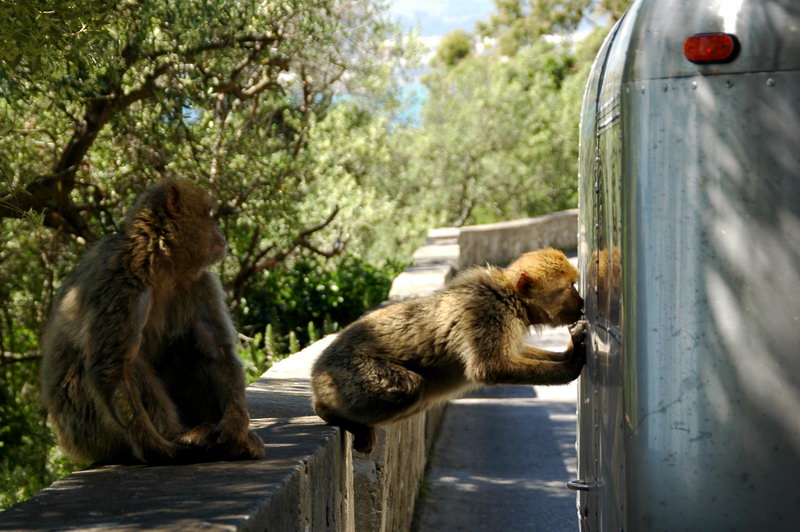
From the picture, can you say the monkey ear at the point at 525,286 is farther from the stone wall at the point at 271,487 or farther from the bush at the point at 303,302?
the bush at the point at 303,302

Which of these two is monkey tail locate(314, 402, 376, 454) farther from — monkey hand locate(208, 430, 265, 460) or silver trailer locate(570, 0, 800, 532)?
silver trailer locate(570, 0, 800, 532)

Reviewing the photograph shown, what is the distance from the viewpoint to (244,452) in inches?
163

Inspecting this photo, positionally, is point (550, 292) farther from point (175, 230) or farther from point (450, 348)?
point (175, 230)

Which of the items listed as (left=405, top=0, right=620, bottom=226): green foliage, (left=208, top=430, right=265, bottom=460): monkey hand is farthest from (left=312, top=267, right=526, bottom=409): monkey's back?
(left=405, top=0, right=620, bottom=226): green foliage

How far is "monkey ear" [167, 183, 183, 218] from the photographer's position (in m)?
4.37

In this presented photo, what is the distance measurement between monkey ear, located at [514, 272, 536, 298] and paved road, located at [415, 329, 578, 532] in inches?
129

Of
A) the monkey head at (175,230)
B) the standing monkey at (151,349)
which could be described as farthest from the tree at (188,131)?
the standing monkey at (151,349)

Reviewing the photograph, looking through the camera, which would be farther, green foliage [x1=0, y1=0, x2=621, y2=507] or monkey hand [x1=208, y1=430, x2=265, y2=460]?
green foliage [x1=0, y1=0, x2=621, y2=507]

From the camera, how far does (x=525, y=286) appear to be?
17.1 ft

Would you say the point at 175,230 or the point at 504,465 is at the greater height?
the point at 175,230

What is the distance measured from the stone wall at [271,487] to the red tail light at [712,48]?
2023mm

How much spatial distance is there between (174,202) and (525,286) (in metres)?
1.82

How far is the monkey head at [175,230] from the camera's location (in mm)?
4320

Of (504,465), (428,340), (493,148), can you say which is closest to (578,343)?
(428,340)
